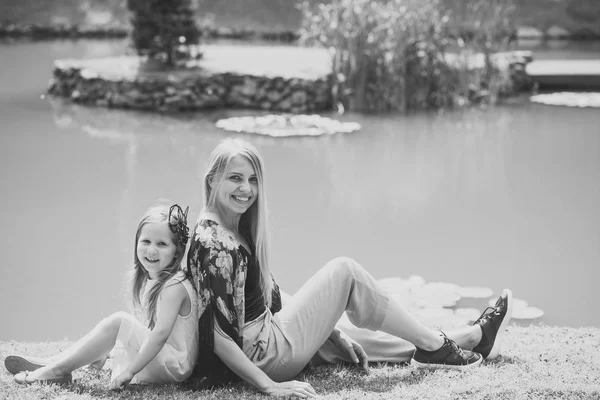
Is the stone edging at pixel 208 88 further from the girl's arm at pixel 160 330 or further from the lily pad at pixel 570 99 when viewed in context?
the girl's arm at pixel 160 330

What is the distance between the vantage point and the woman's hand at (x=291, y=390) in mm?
2486

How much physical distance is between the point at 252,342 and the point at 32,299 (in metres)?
1.95

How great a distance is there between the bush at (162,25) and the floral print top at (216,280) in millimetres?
8372

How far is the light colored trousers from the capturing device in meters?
2.65

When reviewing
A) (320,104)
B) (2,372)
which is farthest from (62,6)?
(2,372)

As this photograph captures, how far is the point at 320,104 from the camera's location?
389 inches

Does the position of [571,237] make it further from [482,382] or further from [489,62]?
[489,62]

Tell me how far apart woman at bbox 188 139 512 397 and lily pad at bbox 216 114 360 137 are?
5.74m

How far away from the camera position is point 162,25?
10539 millimetres

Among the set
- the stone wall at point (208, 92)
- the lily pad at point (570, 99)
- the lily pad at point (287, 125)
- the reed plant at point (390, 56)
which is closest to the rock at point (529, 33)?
the lily pad at point (570, 99)

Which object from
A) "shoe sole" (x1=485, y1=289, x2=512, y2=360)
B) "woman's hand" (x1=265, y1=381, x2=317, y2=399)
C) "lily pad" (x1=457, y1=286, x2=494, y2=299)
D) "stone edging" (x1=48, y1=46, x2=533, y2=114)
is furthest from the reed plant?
"woman's hand" (x1=265, y1=381, x2=317, y2=399)

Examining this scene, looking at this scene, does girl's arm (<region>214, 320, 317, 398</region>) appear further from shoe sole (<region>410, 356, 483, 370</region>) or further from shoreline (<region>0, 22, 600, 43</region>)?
shoreline (<region>0, 22, 600, 43</region>)

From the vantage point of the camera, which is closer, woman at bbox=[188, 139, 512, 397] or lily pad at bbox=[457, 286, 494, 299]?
woman at bbox=[188, 139, 512, 397]

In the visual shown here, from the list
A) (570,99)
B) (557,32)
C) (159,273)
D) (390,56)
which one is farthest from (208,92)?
(557,32)
